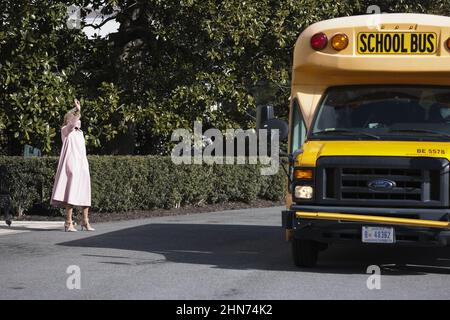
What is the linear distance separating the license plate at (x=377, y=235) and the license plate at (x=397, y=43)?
2047mm

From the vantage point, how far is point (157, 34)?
20.5 meters

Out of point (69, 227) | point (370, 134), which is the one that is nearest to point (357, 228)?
point (370, 134)

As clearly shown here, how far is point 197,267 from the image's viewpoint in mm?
10555

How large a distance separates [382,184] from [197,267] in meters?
2.25

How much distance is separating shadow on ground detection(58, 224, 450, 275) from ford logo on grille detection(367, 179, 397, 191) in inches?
40.1

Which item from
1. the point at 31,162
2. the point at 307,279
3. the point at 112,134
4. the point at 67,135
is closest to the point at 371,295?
the point at 307,279

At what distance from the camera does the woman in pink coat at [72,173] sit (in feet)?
47.8

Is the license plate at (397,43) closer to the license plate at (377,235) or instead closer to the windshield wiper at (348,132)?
the windshield wiper at (348,132)

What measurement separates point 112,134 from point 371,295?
12.3 meters

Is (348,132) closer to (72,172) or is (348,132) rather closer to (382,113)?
(382,113)

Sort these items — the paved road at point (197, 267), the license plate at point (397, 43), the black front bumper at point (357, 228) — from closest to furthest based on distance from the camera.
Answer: the paved road at point (197, 267), the black front bumper at point (357, 228), the license plate at point (397, 43)

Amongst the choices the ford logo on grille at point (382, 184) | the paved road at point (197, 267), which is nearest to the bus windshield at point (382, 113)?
the ford logo on grille at point (382, 184)
